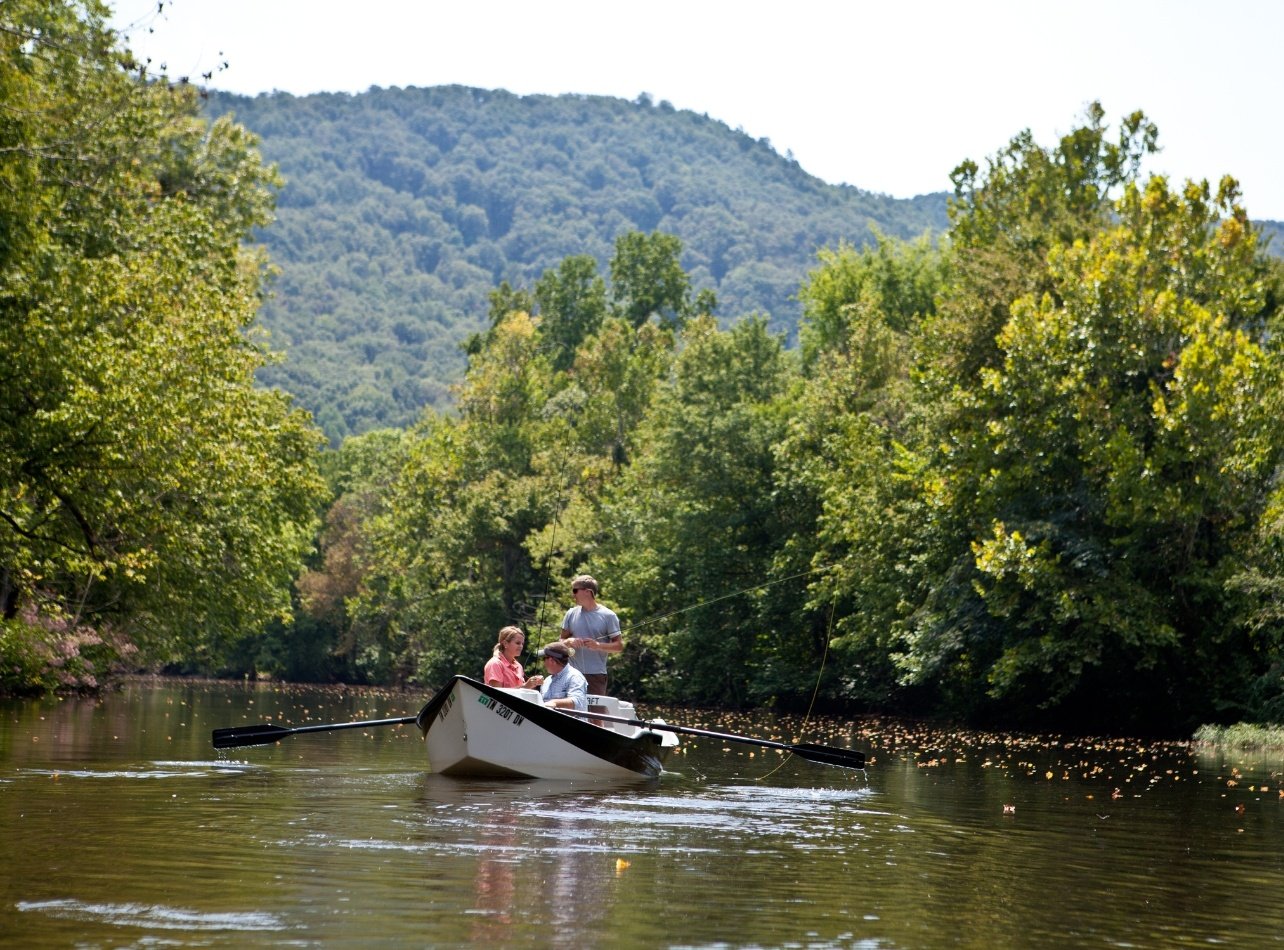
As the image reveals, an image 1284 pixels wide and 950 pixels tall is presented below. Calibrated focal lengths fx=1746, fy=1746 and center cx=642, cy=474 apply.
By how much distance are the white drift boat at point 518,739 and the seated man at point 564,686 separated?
0.28 meters

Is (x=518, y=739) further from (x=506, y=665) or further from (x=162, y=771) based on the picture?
(x=162, y=771)

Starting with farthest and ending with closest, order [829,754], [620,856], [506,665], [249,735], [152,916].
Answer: [506,665]
[829,754]
[249,735]
[620,856]
[152,916]

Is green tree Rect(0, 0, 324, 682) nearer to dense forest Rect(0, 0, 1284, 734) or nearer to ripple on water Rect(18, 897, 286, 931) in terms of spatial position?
dense forest Rect(0, 0, 1284, 734)

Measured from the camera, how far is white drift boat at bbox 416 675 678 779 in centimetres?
1878

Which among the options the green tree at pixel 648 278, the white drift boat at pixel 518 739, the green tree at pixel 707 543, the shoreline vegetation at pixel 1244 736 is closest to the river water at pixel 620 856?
the white drift boat at pixel 518 739

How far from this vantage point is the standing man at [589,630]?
20.9 meters

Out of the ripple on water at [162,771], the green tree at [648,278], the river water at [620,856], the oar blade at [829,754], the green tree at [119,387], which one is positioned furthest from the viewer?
the green tree at [648,278]

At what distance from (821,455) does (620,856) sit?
3799 cm

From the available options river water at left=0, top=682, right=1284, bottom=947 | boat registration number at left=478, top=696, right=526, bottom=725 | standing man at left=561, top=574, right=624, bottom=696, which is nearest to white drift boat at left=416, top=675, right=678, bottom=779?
boat registration number at left=478, top=696, right=526, bottom=725

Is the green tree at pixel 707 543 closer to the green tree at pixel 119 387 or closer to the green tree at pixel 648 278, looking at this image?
the green tree at pixel 119 387

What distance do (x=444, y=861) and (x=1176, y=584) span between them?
1007 inches

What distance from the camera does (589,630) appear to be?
2119cm

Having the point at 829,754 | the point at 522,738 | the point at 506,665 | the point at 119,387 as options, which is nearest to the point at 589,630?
the point at 506,665

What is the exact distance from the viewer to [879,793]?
19484mm
